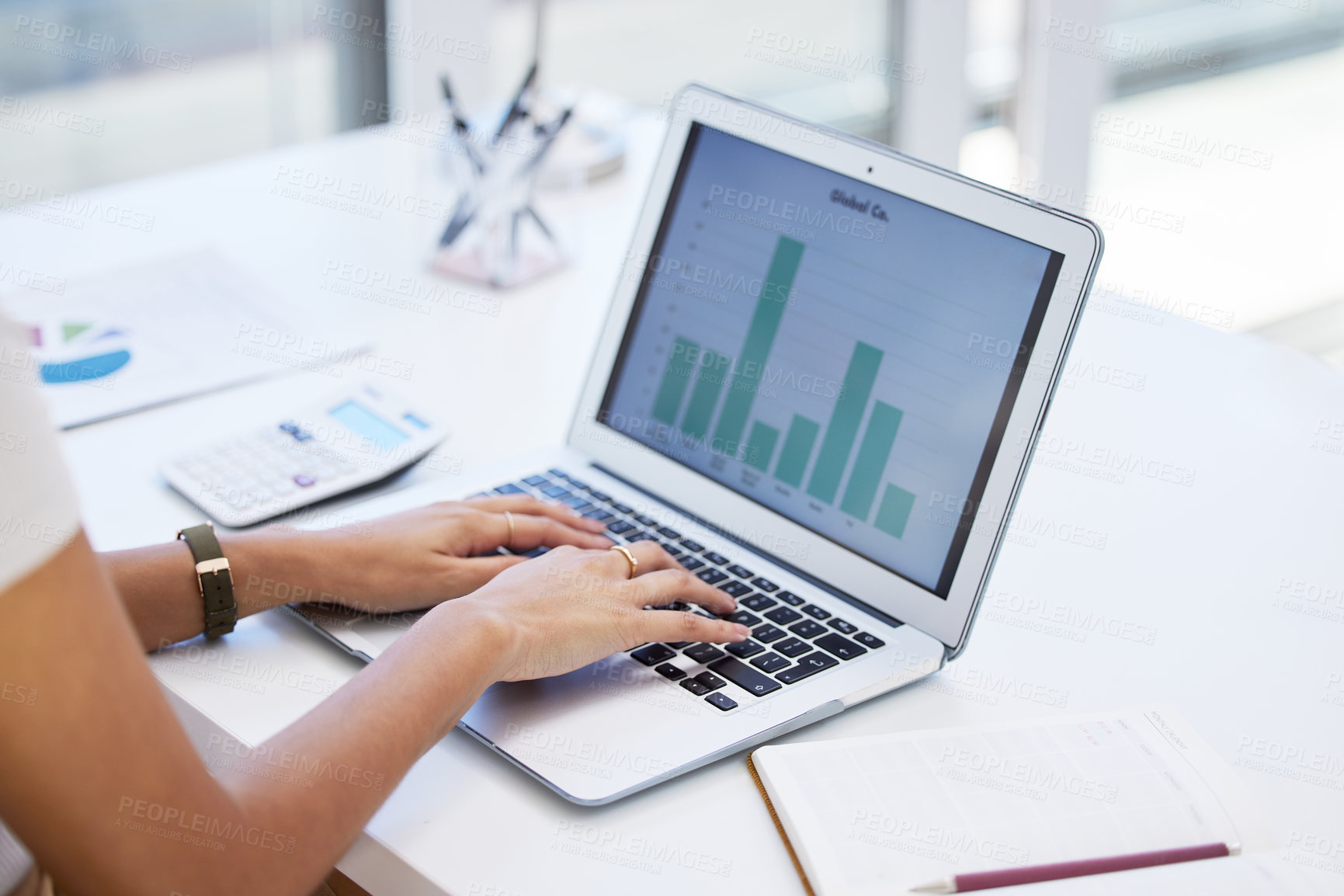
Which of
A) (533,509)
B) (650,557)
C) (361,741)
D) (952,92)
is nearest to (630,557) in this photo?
(650,557)

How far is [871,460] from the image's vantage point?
0.92 meters

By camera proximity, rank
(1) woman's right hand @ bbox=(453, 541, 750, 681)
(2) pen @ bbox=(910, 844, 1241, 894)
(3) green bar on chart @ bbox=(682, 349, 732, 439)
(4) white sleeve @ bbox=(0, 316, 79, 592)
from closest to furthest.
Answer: (4) white sleeve @ bbox=(0, 316, 79, 592) → (2) pen @ bbox=(910, 844, 1241, 894) → (1) woman's right hand @ bbox=(453, 541, 750, 681) → (3) green bar on chart @ bbox=(682, 349, 732, 439)

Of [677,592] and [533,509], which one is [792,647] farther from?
[533,509]

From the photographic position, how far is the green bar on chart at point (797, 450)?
0.95 metres

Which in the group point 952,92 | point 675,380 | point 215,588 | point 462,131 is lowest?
point 215,588

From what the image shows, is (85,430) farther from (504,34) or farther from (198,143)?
(198,143)

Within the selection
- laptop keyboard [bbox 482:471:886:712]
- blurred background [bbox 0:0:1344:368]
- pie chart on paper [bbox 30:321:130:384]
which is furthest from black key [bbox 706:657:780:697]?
blurred background [bbox 0:0:1344:368]

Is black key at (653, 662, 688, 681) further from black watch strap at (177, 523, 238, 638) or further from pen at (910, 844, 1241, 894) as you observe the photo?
black watch strap at (177, 523, 238, 638)

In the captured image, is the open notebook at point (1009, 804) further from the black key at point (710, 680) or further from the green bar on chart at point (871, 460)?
the green bar on chart at point (871, 460)

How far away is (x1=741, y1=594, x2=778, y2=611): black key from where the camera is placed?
2.96ft

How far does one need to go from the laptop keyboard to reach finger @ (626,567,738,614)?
1 centimetres

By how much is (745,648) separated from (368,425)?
46 cm

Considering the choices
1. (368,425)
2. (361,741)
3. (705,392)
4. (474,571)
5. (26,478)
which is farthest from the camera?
(368,425)

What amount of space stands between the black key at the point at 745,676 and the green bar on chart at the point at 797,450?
0.59 ft
